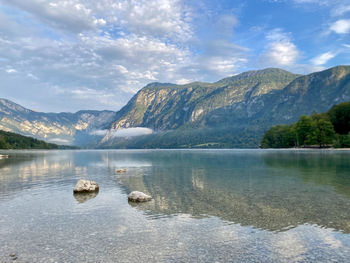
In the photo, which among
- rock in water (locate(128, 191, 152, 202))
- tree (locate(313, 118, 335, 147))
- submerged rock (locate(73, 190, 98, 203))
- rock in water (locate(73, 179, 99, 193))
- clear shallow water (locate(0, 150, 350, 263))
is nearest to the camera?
clear shallow water (locate(0, 150, 350, 263))

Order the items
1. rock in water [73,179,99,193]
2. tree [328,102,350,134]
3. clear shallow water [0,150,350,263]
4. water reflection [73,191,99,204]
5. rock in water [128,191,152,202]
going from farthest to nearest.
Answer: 1. tree [328,102,350,134]
2. rock in water [73,179,99,193]
3. water reflection [73,191,99,204]
4. rock in water [128,191,152,202]
5. clear shallow water [0,150,350,263]

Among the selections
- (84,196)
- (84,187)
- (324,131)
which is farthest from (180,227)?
(324,131)

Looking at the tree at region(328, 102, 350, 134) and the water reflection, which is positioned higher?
the tree at region(328, 102, 350, 134)

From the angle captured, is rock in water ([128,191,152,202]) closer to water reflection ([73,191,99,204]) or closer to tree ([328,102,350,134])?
water reflection ([73,191,99,204])

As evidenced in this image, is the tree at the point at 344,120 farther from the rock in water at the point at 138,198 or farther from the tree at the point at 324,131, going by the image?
the rock in water at the point at 138,198

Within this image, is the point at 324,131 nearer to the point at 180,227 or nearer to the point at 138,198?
the point at 138,198

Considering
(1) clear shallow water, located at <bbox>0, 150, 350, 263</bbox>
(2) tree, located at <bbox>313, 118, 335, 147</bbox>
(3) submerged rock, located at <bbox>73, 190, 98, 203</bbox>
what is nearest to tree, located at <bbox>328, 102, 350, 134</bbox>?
(2) tree, located at <bbox>313, 118, 335, 147</bbox>

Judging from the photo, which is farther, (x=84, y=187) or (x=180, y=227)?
(x=84, y=187)

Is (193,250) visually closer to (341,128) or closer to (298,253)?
(298,253)

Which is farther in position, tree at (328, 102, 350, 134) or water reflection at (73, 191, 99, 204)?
tree at (328, 102, 350, 134)

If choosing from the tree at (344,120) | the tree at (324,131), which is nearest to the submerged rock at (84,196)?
the tree at (324,131)

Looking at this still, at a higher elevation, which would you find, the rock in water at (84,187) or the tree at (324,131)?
the tree at (324,131)

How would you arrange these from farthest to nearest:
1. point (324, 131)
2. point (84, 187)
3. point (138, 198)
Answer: point (324, 131), point (84, 187), point (138, 198)

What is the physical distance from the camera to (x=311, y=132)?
19300 centimetres
